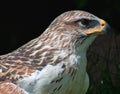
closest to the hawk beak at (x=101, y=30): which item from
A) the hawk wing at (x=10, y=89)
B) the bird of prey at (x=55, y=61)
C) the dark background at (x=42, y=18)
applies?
the bird of prey at (x=55, y=61)

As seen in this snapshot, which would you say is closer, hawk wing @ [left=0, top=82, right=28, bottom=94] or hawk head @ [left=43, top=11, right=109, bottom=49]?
hawk wing @ [left=0, top=82, right=28, bottom=94]

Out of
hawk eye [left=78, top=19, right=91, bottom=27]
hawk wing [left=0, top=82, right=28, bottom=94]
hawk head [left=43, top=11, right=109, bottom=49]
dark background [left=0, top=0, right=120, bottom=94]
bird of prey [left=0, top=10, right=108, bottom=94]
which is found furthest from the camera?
dark background [left=0, top=0, right=120, bottom=94]

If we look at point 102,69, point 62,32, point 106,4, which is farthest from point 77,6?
point 62,32

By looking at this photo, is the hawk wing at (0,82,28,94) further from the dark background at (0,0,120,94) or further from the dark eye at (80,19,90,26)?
the dark background at (0,0,120,94)

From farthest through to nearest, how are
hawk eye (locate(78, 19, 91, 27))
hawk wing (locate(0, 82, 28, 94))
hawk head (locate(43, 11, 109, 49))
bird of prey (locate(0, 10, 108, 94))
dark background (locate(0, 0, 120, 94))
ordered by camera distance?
dark background (locate(0, 0, 120, 94)) < hawk eye (locate(78, 19, 91, 27)) < hawk head (locate(43, 11, 109, 49)) < bird of prey (locate(0, 10, 108, 94)) < hawk wing (locate(0, 82, 28, 94))

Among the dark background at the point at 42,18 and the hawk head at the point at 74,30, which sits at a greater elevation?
the hawk head at the point at 74,30

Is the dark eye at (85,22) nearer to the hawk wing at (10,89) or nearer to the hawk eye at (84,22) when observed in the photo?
the hawk eye at (84,22)

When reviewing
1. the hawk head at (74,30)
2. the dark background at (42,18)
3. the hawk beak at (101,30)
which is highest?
the hawk head at (74,30)

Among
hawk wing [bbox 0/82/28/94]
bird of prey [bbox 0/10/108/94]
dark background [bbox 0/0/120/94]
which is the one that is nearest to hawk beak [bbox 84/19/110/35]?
bird of prey [bbox 0/10/108/94]

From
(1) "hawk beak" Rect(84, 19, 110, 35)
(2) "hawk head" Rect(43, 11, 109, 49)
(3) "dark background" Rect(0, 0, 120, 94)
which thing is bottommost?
(3) "dark background" Rect(0, 0, 120, 94)
